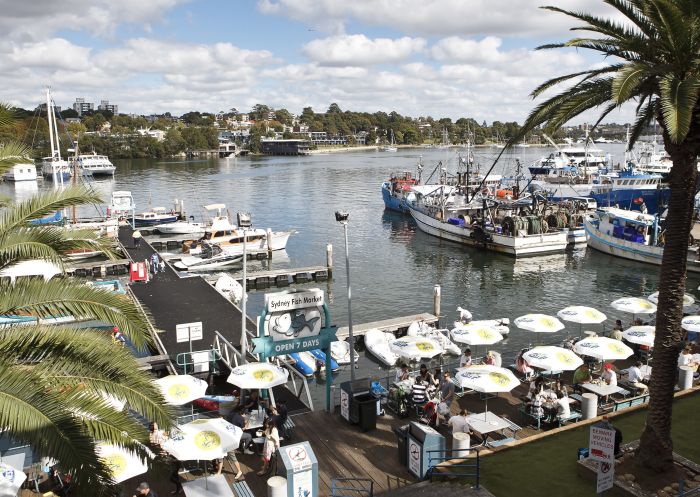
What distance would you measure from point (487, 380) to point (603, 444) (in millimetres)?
4880

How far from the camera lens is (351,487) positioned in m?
13.3

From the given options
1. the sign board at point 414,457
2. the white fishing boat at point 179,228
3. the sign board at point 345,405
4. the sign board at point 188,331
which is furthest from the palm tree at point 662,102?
the white fishing boat at point 179,228

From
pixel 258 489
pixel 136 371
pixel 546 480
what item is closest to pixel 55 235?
pixel 136 371

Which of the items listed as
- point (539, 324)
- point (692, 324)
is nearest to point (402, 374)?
point (539, 324)

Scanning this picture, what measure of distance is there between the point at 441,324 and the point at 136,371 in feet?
84.8

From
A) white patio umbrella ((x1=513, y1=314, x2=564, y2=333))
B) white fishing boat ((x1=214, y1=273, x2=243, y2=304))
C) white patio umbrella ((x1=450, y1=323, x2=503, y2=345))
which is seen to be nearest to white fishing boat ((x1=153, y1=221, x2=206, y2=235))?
white fishing boat ((x1=214, y1=273, x2=243, y2=304))

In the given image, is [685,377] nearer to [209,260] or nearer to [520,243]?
[520,243]

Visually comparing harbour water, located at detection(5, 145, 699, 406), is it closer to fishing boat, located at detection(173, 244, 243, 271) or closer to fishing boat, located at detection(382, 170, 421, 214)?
fishing boat, located at detection(382, 170, 421, 214)

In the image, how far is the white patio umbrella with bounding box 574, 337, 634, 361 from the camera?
19328 mm

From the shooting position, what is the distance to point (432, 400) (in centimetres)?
1728

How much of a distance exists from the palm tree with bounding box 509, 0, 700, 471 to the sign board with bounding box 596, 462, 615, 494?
1.80 metres

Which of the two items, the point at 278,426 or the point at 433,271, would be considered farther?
the point at 433,271

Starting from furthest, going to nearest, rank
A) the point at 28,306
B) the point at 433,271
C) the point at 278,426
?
the point at 433,271, the point at 278,426, the point at 28,306

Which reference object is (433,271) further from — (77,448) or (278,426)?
(77,448)
